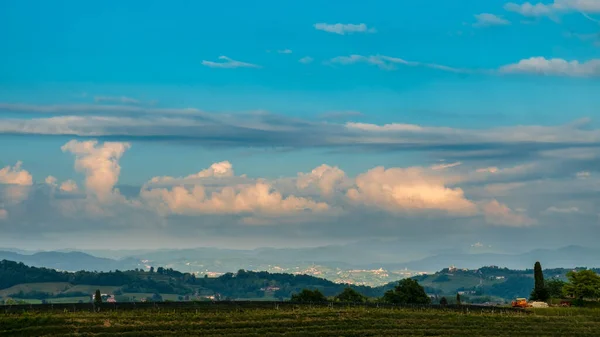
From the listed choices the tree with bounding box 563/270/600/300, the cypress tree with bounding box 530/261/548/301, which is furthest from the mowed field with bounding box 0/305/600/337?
the cypress tree with bounding box 530/261/548/301

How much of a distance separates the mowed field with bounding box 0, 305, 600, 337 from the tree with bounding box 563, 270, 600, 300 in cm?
2024

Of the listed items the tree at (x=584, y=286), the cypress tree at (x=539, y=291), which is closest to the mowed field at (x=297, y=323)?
the tree at (x=584, y=286)

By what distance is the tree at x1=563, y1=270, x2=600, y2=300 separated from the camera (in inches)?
6668

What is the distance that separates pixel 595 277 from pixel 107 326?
97299 mm

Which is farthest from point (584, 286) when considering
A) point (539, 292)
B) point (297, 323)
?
point (297, 323)

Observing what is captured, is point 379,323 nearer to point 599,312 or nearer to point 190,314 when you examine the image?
point 190,314

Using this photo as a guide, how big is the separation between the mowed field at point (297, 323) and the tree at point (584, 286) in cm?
2024

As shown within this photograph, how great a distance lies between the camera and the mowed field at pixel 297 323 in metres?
119

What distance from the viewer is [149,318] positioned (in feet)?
414

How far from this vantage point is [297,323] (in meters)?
128

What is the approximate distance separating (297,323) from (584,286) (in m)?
67.5

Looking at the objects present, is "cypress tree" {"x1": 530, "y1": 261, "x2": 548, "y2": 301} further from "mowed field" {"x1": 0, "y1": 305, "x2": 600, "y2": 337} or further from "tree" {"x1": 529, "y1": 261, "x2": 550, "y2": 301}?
"mowed field" {"x1": 0, "y1": 305, "x2": 600, "y2": 337}

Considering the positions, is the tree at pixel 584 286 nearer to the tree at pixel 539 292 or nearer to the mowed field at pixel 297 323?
the tree at pixel 539 292

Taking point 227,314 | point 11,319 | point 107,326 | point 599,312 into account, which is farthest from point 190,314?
point 599,312
